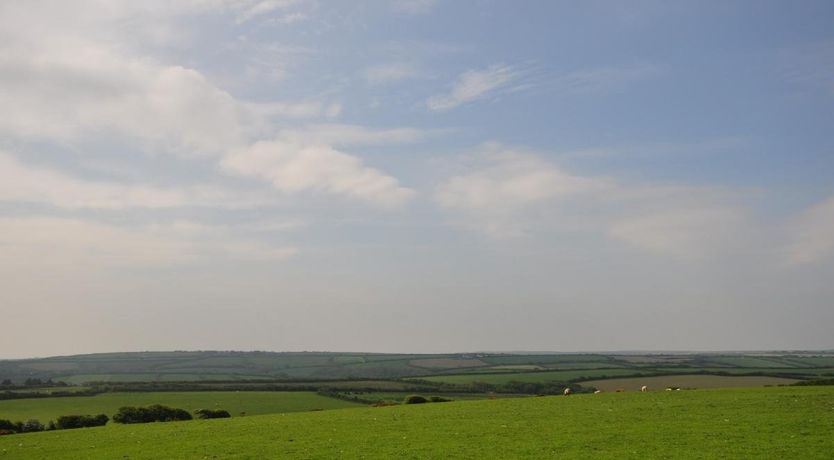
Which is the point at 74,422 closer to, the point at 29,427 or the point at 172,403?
the point at 29,427

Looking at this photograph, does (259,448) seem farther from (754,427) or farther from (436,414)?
(754,427)

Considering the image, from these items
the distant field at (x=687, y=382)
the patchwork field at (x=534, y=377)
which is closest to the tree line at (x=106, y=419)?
the distant field at (x=687, y=382)

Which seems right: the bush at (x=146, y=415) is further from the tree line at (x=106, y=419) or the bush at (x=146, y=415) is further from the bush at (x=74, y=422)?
the bush at (x=74, y=422)

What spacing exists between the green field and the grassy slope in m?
31.7

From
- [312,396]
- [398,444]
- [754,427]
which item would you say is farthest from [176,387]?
[754,427]

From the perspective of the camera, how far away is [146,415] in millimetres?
63500

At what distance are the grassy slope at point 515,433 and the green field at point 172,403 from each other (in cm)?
3166

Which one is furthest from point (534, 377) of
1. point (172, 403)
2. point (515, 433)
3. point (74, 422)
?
point (515, 433)

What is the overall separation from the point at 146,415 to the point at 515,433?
142 feet

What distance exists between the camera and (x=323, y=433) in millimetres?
39219

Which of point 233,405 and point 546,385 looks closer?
point 233,405

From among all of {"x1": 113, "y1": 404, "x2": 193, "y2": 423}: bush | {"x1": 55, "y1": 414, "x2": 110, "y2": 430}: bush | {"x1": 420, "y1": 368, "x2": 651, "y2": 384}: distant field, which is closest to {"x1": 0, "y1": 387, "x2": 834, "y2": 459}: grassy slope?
{"x1": 55, "y1": 414, "x2": 110, "y2": 430}: bush

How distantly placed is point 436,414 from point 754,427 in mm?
21518

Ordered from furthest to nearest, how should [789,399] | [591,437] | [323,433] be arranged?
[789,399], [323,433], [591,437]
